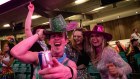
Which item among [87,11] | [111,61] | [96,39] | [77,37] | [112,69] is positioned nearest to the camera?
[112,69]

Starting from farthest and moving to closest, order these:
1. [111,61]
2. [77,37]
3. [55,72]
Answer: [77,37], [111,61], [55,72]

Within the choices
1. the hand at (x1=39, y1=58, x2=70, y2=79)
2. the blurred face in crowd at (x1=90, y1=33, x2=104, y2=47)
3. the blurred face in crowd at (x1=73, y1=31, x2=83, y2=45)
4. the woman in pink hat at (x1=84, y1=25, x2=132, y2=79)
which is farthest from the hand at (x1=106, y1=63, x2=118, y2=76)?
the hand at (x1=39, y1=58, x2=70, y2=79)

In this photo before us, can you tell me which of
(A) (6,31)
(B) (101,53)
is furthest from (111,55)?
(A) (6,31)

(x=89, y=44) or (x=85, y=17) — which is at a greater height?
(x=85, y=17)

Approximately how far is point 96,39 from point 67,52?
0.34 meters

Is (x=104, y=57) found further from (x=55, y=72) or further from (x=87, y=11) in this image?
(x=87, y=11)

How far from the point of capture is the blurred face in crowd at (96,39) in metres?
2.31

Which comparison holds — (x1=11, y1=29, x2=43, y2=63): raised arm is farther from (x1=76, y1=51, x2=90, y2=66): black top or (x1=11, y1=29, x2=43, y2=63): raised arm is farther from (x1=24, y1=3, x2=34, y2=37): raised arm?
(x1=76, y1=51, x2=90, y2=66): black top

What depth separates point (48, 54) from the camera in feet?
2.96

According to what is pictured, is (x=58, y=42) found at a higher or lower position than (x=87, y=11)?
lower

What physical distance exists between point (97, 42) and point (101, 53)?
122 millimetres

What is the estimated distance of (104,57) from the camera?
2.15m

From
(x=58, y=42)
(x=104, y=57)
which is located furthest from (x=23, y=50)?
(x=104, y=57)

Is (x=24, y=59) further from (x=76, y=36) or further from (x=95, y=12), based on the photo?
(x=95, y=12)
